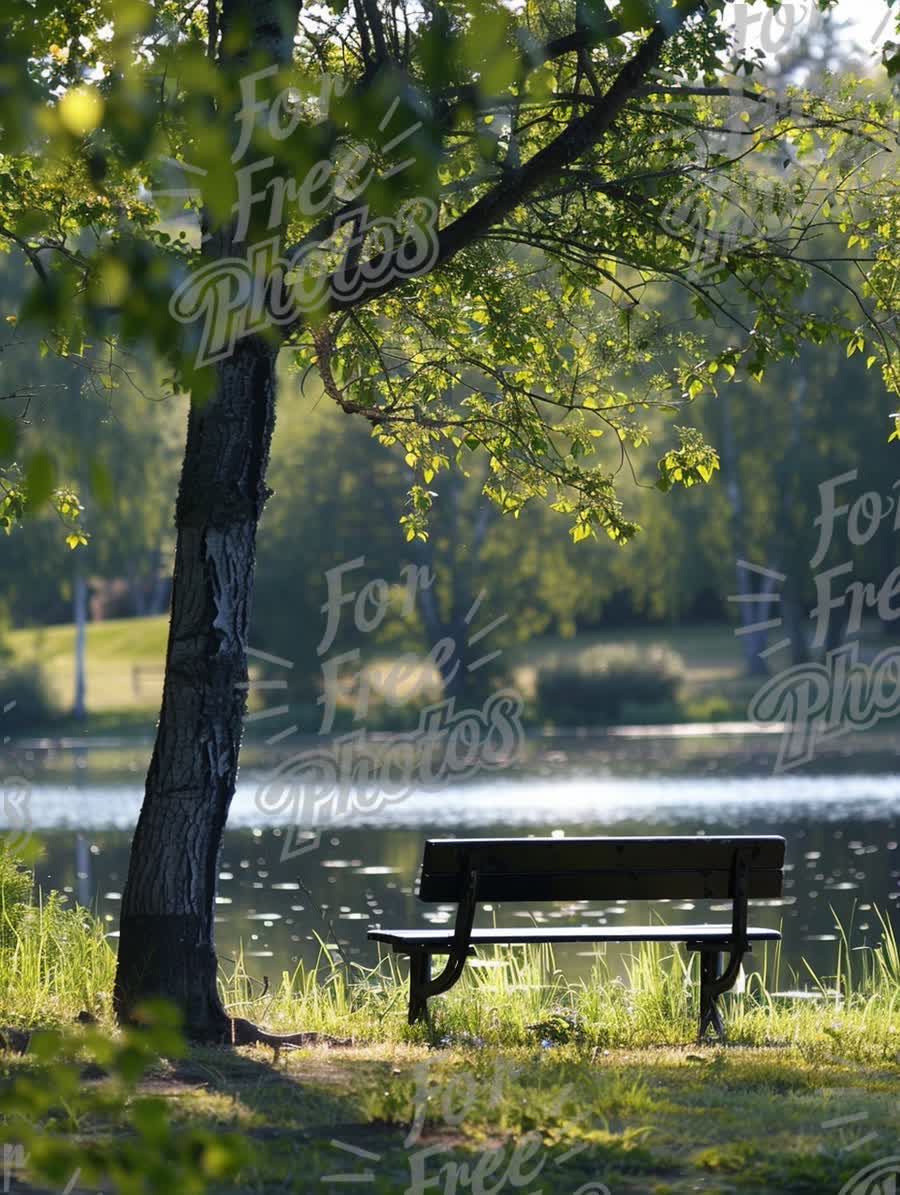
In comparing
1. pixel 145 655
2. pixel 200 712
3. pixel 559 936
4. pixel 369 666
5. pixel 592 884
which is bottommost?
pixel 559 936

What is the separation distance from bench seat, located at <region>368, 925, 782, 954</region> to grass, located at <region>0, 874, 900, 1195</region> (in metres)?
0.35

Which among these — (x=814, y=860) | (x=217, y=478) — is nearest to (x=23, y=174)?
(x=217, y=478)

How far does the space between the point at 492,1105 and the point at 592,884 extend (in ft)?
8.65

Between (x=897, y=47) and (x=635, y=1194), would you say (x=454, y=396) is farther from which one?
(x=635, y=1194)

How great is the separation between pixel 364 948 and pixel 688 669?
3671cm

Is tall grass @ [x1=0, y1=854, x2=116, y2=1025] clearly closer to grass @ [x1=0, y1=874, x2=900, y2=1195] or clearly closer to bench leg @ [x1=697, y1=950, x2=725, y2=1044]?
grass @ [x1=0, y1=874, x2=900, y2=1195]

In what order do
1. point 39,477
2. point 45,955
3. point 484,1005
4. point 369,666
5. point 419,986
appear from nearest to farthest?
point 39,477 < point 419,986 < point 484,1005 < point 45,955 < point 369,666

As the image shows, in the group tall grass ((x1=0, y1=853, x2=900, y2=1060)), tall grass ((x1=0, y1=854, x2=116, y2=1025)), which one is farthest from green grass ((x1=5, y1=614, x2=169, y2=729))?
tall grass ((x1=0, y1=853, x2=900, y2=1060))

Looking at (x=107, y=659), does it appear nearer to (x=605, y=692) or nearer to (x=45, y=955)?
(x=605, y=692)

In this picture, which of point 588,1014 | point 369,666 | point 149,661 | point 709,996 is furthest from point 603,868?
point 149,661

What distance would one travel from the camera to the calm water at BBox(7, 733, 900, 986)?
46.2 ft

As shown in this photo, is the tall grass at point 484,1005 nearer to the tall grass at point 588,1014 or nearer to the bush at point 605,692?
the tall grass at point 588,1014

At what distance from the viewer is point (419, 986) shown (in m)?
7.27

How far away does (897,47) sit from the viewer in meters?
6.82
